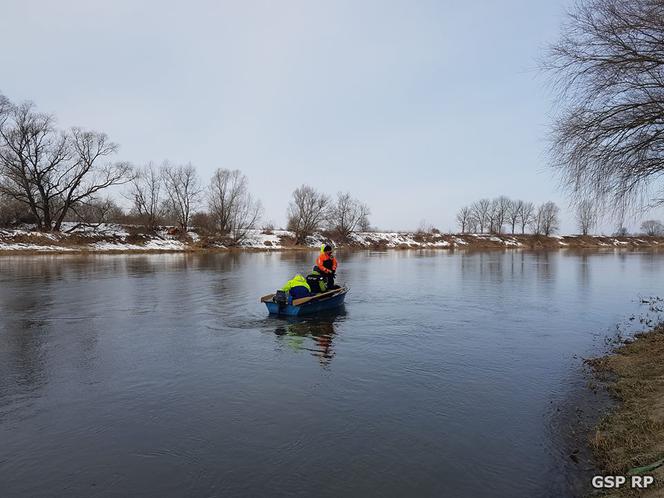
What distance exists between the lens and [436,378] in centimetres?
815

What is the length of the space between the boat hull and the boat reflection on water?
0.56 feet

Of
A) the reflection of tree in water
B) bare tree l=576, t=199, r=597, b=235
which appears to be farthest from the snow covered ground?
bare tree l=576, t=199, r=597, b=235

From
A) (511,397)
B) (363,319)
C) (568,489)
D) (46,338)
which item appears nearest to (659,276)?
(363,319)

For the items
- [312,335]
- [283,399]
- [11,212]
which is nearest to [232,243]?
[11,212]

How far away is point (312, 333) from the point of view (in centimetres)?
1170

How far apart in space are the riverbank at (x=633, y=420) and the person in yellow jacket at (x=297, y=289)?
24.7ft

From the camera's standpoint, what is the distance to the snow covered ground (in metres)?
43.9

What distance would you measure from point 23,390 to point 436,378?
7.05m

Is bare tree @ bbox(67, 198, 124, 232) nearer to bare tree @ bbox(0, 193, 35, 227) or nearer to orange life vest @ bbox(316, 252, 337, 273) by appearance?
bare tree @ bbox(0, 193, 35, 227)

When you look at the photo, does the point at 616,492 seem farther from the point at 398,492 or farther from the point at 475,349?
the point at 475,349

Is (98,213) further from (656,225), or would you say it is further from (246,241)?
(656,225)

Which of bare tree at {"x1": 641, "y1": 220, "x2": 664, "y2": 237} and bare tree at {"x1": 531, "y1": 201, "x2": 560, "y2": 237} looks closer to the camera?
bare tree at {"x1": 641, "y1": 220, "x2": 664, "y2": 237}

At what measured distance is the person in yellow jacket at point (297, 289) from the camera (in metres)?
13.0

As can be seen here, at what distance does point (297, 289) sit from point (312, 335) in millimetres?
1999
